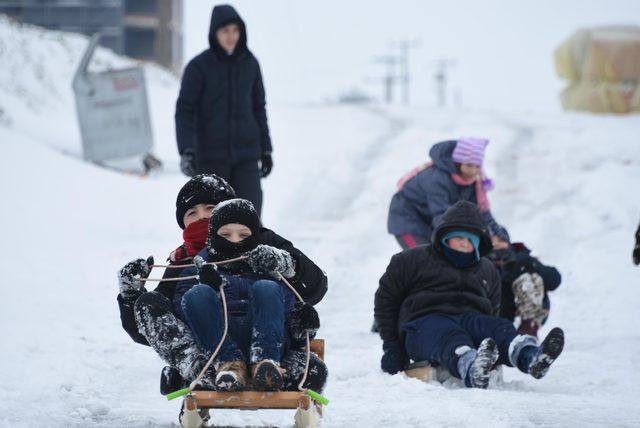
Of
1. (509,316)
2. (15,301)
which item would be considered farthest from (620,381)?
(15,301)

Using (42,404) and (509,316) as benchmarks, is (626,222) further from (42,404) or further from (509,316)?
(42,404)

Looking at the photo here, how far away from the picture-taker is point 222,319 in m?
4.54

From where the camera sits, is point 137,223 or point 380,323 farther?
point 137,223

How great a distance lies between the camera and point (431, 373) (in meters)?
6.15

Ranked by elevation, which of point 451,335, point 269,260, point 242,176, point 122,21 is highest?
point 269,260

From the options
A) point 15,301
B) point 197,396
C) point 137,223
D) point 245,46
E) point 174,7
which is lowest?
point 174,7

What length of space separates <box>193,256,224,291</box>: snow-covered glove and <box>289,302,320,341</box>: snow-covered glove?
0.33 m

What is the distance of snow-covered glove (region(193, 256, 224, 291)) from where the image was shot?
4590mm

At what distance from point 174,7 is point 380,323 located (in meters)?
50.1

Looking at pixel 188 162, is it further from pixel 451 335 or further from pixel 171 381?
pixel 171 381

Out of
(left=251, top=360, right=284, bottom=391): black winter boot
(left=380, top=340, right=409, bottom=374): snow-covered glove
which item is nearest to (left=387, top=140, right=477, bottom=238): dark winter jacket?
(left=380, top=340, right=409, bottom=374): snow-covered glove

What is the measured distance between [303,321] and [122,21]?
46917 millimetres

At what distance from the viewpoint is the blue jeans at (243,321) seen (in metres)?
4.46

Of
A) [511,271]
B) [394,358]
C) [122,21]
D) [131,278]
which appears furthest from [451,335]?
[122,21]
